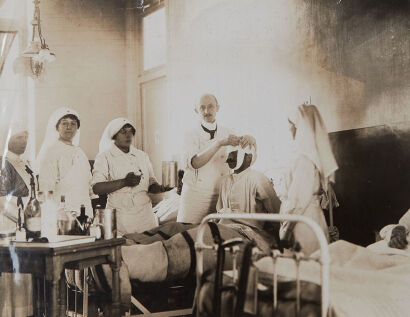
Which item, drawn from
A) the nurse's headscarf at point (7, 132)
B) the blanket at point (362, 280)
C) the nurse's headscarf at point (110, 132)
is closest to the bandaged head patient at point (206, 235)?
the blanket at point (362, 280)

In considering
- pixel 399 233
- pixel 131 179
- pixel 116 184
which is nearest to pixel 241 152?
pixel 131 179

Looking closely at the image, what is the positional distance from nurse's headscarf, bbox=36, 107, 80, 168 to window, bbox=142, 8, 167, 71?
2.27 feet

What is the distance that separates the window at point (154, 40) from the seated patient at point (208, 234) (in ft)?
3.03

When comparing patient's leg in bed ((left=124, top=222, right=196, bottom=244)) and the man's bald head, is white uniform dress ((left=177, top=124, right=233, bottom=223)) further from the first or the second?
patient's leg in bed ((left=124, top=222, right=196, bottom=244))

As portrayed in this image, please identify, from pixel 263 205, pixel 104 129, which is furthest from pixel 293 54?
pixel 104 129

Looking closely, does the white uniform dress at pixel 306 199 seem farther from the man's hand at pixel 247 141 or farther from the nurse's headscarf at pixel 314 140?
the man's hand at pixel 247 141

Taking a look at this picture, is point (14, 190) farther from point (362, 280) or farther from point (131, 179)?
point (362, 280)

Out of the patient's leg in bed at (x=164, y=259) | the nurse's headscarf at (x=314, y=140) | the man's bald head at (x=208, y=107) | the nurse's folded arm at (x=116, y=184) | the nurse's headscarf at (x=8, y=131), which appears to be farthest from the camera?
the man's bald head at (x=208, y=107)

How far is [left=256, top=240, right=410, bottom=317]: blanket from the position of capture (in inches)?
86.4

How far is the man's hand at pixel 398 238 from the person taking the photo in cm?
320

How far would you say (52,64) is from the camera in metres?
3.68

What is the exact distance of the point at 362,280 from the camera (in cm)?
247

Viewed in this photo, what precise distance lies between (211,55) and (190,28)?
27 centimetres

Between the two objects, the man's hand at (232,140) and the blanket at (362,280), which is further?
the man's hand at (232,140)
